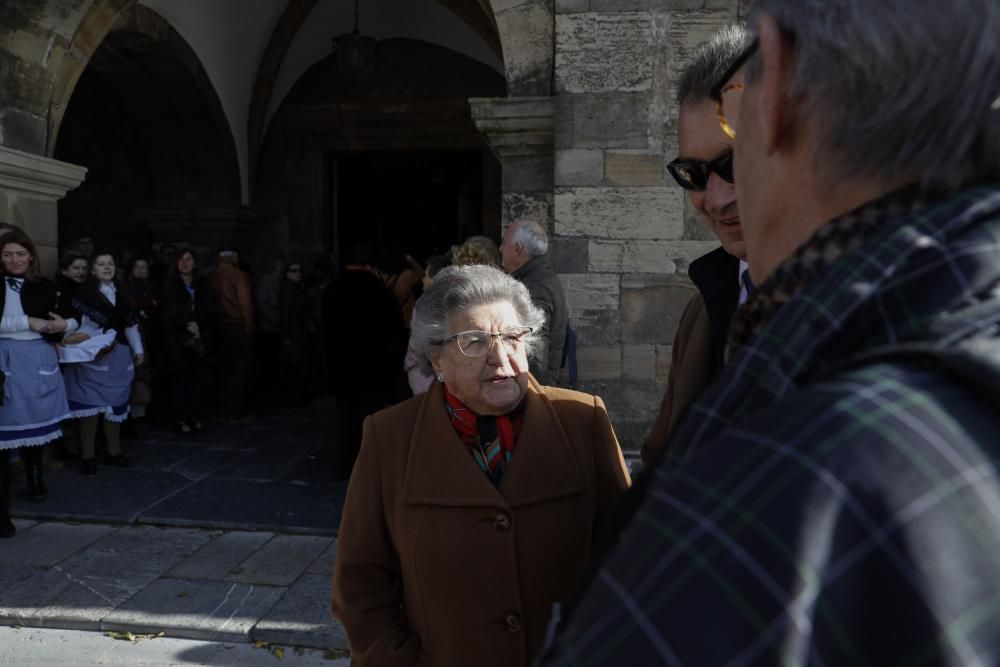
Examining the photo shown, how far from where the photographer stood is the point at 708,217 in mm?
1681

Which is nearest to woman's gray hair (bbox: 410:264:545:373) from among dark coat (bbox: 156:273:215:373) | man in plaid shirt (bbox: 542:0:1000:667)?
man in plaid shirt (bbox: 542:0:1000:667)

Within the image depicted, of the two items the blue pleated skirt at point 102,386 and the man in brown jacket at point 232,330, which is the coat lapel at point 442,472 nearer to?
the blue pleated skirt at point 102,386

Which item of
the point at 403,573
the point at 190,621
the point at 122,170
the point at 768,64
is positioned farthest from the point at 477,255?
the point at 122,170

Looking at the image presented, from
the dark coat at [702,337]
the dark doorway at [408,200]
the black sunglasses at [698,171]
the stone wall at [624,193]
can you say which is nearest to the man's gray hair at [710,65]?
the black sunglasses at [698,171]

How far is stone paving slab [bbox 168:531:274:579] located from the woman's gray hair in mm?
2552

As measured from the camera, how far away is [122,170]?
33.4 ft

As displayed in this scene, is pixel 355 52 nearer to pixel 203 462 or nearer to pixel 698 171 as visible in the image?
pixel 203 462

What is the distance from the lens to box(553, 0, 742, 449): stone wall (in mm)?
4641

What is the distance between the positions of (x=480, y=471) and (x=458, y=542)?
0.15 m

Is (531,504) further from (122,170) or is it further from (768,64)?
(122,170)

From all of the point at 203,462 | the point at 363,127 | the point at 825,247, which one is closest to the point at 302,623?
the point at 203,462

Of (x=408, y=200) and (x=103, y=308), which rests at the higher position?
(x=408, y=200)

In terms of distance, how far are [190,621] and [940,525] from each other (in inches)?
141

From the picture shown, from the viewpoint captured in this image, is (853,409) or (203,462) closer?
(853,409)
